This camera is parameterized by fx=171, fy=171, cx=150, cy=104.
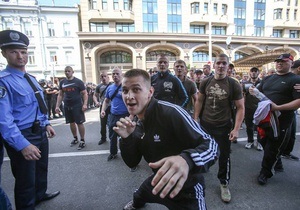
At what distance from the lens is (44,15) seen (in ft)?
77.6

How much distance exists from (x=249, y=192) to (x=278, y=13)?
120ft

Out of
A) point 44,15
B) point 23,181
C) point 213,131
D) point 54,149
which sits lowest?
point 54,149

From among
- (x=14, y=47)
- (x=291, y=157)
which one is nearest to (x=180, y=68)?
(x=291, y=157)

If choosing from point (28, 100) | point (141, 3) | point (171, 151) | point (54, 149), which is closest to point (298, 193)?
point (171, 151)

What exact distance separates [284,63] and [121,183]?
3227 millimetres

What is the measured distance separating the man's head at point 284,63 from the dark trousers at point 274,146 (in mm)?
808

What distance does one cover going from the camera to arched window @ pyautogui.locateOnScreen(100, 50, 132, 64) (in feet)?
82.5

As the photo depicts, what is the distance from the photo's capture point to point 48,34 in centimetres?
2397

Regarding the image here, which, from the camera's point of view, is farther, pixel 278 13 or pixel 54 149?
pixel 278 13

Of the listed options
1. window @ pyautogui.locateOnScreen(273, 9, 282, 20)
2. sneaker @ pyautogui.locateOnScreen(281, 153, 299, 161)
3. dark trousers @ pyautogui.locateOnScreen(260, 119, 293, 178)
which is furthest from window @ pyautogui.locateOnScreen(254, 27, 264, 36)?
dark trousers @ pyautogui.locateOnScreen(260, 119, 293, 178)

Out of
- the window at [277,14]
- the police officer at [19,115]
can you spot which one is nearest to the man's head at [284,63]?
the police officer at [19,115]

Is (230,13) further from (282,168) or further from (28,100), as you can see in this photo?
(28,100)

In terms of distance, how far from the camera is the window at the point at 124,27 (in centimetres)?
2467

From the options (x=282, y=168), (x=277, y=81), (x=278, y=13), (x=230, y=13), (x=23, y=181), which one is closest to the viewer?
(x=23, y=181)
